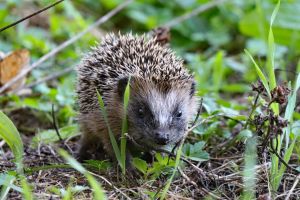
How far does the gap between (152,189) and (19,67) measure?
2568 mm

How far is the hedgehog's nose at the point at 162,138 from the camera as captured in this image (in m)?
4.12

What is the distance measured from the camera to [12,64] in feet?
19.2

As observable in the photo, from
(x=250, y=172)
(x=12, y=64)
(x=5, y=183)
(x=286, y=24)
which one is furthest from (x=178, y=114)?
(x=286, y=24)

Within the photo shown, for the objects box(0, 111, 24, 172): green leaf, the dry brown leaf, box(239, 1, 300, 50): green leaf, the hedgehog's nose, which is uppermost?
box(239, 1, 300, 50): green leaf

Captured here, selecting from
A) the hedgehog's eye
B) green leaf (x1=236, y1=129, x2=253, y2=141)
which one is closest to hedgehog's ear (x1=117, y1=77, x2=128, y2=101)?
the hedgehog's eye

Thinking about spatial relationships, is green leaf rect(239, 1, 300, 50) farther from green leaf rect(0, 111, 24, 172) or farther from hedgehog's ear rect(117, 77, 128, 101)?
green leaf rect(0, 111, 24, 172)

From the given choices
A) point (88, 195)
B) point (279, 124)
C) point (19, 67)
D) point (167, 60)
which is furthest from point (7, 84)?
point (279, 124)

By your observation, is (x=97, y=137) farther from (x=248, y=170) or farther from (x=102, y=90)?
(x=248, y=170)

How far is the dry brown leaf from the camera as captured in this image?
5801mm

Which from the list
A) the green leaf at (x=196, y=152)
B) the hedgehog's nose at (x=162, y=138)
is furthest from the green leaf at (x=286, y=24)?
the hedgehog's nose at (x=162, y=138)

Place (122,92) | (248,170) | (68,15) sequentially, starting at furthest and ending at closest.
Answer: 1. (68,15)
2. (122,92)
3. (248,170)

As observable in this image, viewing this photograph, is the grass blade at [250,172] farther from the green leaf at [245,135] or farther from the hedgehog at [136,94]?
the hedgehog at [136,94]

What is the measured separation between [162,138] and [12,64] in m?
2.36

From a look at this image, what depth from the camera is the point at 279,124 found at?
3.75m
